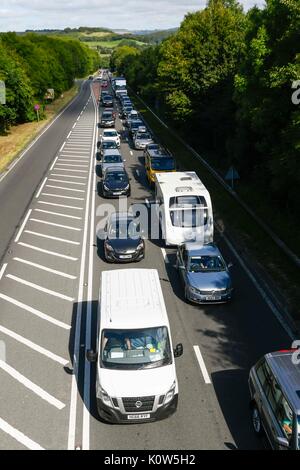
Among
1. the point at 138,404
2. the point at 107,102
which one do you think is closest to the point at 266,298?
the point at 138,404

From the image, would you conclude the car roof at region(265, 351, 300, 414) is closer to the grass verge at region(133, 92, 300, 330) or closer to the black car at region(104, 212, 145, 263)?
the grass verge at region(133, 92, 300, 330)

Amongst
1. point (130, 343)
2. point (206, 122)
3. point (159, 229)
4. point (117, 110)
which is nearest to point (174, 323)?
point (130, 343)

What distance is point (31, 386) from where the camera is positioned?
1220 centimetres

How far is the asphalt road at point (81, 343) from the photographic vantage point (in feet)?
34.9

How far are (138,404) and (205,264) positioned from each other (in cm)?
715

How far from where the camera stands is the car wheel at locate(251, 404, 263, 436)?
1041 cm

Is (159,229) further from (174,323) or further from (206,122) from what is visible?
(206,122)

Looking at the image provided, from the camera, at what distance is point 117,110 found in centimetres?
7194

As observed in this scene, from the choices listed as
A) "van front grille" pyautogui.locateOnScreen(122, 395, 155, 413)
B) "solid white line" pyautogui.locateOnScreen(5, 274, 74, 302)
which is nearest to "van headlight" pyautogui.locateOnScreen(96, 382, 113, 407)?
"van front grille" pyautogui.locateOnScreen(122, 395, 155, 413)

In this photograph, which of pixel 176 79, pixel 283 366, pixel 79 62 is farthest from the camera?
pixel 79 62

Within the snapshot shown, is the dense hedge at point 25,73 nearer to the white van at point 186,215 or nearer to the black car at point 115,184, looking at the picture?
the black car at point 115,184

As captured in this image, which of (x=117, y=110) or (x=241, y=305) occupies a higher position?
(x=117, y=110)

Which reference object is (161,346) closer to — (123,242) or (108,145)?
(123,242)

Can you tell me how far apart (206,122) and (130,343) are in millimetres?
28531
